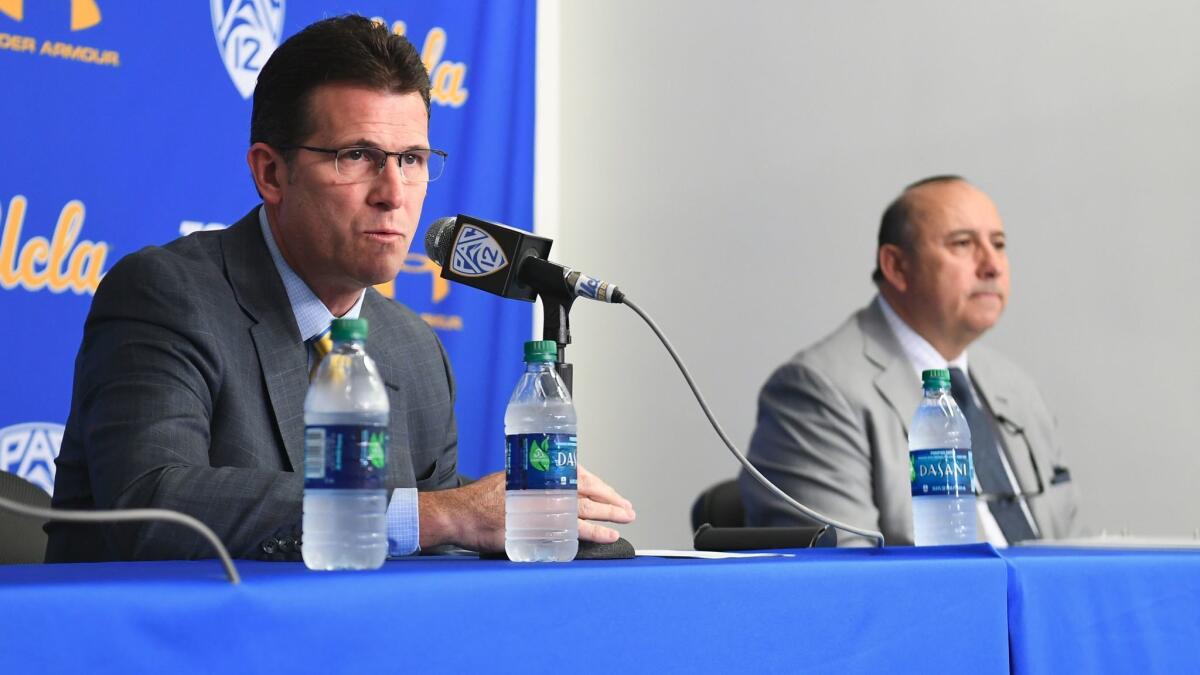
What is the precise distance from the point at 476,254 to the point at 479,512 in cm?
30

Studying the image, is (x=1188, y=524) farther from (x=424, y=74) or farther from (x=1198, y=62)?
(x=424, y=74)

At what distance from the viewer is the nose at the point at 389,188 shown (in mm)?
1943

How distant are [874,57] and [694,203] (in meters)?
0.79

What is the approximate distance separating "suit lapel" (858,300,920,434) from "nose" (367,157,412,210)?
142 cm

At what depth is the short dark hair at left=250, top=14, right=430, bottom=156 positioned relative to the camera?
6.53 feet

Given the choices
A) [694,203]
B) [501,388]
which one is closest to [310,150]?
[501,388]

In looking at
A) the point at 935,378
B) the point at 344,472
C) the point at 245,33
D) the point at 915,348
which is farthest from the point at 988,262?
the point at 344,472

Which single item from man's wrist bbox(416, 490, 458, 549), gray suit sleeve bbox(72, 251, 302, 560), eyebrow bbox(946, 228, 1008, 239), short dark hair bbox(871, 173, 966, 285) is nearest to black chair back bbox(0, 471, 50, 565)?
gray suit sleeve bbox(72, 251, 302, 560)

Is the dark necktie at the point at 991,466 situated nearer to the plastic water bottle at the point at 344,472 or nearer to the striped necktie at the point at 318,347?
the striped necktie at the point at 318,347

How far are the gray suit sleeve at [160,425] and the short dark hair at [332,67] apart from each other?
13.0 inches

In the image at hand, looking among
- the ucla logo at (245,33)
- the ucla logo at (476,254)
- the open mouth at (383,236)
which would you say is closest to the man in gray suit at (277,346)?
the open mouth at (383,236)

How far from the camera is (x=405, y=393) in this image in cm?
216

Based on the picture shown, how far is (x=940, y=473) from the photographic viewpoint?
1.74m

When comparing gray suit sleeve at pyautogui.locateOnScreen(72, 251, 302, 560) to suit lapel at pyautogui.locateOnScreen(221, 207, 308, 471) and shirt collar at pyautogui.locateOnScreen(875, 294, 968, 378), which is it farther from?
shirt collar at pyautogui.locateOnScreen(875, 294, 968, 378)
